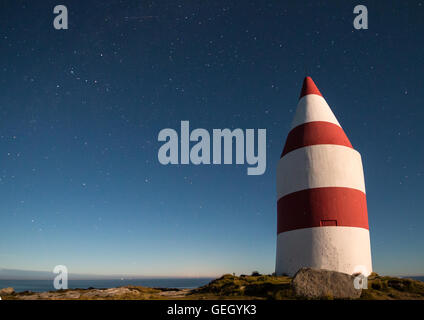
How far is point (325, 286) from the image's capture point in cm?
789

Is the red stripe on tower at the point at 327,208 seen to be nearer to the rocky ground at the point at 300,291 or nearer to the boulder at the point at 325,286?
the rocky ground at the point at 300,291

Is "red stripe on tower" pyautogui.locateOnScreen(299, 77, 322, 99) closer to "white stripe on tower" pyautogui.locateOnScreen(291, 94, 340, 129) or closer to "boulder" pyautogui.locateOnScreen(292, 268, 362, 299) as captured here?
"white stripe on tower" pyautogui.locateOnScreen(291, 94, 340, 129)

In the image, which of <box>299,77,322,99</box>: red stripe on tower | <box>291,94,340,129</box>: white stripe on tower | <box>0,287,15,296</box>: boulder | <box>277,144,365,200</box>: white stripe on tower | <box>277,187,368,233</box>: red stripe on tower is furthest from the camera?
<box>299,77,322,99</box>: red stripe on tower

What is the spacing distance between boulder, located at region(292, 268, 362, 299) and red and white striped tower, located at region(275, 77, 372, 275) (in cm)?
392

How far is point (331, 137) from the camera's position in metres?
13.6

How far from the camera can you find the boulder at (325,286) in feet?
25.5

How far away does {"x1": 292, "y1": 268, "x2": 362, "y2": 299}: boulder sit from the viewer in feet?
25.5

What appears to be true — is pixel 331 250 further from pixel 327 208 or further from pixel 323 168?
pixel 323 168

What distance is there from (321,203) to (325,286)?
5.07 metres

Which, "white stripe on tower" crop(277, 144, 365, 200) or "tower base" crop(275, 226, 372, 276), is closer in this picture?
"tower base" crop(275, 226, 372, 276)

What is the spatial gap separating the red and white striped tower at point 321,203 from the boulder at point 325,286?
3.92 m

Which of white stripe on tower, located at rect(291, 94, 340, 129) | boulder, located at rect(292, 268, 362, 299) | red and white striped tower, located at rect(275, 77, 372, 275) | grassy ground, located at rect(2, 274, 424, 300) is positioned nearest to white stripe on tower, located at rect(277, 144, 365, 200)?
red and white striped tower, located at rect(275, 77, 372, 275)

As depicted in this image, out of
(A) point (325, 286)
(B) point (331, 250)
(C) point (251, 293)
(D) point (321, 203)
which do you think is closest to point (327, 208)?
(D) point (321, 203)
